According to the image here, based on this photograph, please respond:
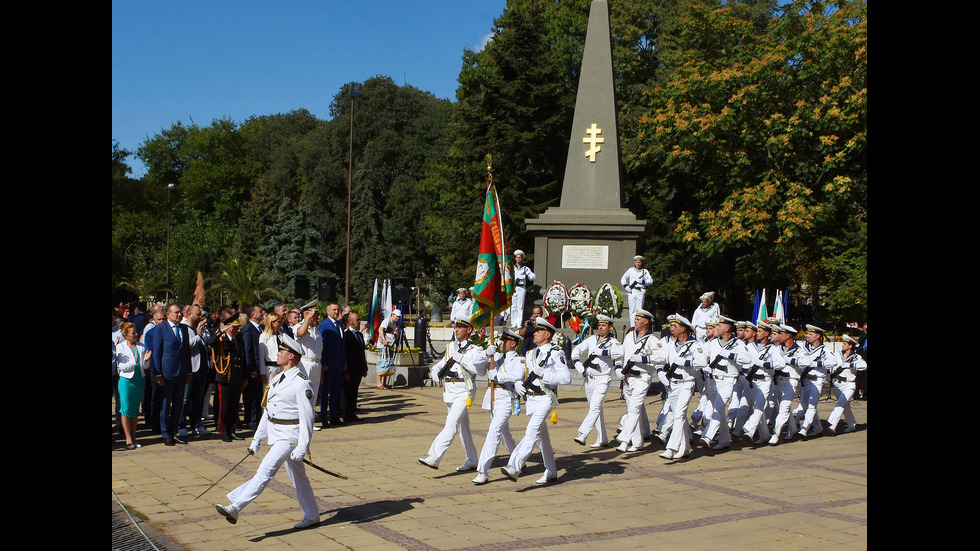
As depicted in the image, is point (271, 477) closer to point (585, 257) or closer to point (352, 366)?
point (352, 366)

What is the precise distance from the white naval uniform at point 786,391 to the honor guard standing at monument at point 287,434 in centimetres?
859

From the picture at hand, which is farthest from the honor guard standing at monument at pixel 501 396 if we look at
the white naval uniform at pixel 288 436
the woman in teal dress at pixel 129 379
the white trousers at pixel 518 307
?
the white trousers at pixel 518 307

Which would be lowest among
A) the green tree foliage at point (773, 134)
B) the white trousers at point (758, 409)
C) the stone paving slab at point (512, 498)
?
the stone paving slab at point (512, 498)

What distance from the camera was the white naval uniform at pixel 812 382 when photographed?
1564cm

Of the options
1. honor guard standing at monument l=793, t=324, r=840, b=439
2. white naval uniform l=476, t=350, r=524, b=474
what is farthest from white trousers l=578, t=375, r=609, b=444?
honor guard standing at monument l=793, t=324, r=840, b=439

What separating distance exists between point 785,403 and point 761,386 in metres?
0.45

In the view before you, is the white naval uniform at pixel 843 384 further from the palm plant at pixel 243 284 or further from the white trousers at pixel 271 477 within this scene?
the palm plant at pixel 243 284

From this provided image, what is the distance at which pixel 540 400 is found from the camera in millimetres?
11039

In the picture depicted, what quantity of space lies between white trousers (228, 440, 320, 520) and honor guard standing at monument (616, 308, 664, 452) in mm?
5824

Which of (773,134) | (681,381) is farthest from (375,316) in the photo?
(773,134)

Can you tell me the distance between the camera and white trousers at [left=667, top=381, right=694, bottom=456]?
42.5 feet

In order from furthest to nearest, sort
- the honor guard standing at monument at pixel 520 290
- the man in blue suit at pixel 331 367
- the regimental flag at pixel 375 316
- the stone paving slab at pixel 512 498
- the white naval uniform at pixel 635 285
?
1. the regimental flag at pixel 375 316
2. the honor guard standing at monument at pixel 520 290
3. the white naval uniform at pixel 635 285
4. the man in blue suit at pixel 331 367
5. the stone paving slab at pixel 512 498
